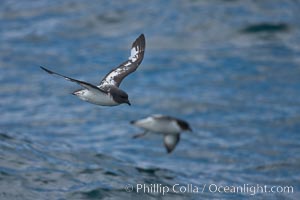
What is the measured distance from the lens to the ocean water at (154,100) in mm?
15578

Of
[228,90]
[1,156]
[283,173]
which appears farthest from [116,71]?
[228,90]

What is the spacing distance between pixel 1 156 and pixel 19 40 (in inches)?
433

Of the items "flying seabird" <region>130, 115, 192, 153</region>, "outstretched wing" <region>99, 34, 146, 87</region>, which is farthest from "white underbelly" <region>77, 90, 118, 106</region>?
"outstretched wing" <region>99, 34, 146, 87</region>

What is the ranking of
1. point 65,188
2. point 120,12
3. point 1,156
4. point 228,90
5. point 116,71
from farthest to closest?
point 120,12, point 228,90, point 1,156, point 65,188, point 116,71

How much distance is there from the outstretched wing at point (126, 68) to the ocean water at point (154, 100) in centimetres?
232

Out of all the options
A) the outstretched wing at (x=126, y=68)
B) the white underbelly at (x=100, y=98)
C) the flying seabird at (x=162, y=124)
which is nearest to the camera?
the white underbelly at (x=100, y=98)

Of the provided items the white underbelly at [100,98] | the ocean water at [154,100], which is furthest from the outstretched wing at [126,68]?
the ocean water at [154,100]

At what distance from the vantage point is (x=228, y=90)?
75.3 ft

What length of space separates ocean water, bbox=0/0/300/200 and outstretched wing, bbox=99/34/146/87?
232cm

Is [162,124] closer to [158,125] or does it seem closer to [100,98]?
[158,125]

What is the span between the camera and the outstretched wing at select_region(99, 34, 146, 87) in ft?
42.0

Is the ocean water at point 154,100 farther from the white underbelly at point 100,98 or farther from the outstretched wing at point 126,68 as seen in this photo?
the white underbelly at point 100,98

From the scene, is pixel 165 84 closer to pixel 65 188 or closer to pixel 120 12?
pixel 120 12

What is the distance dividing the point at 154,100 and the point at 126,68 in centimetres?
925
